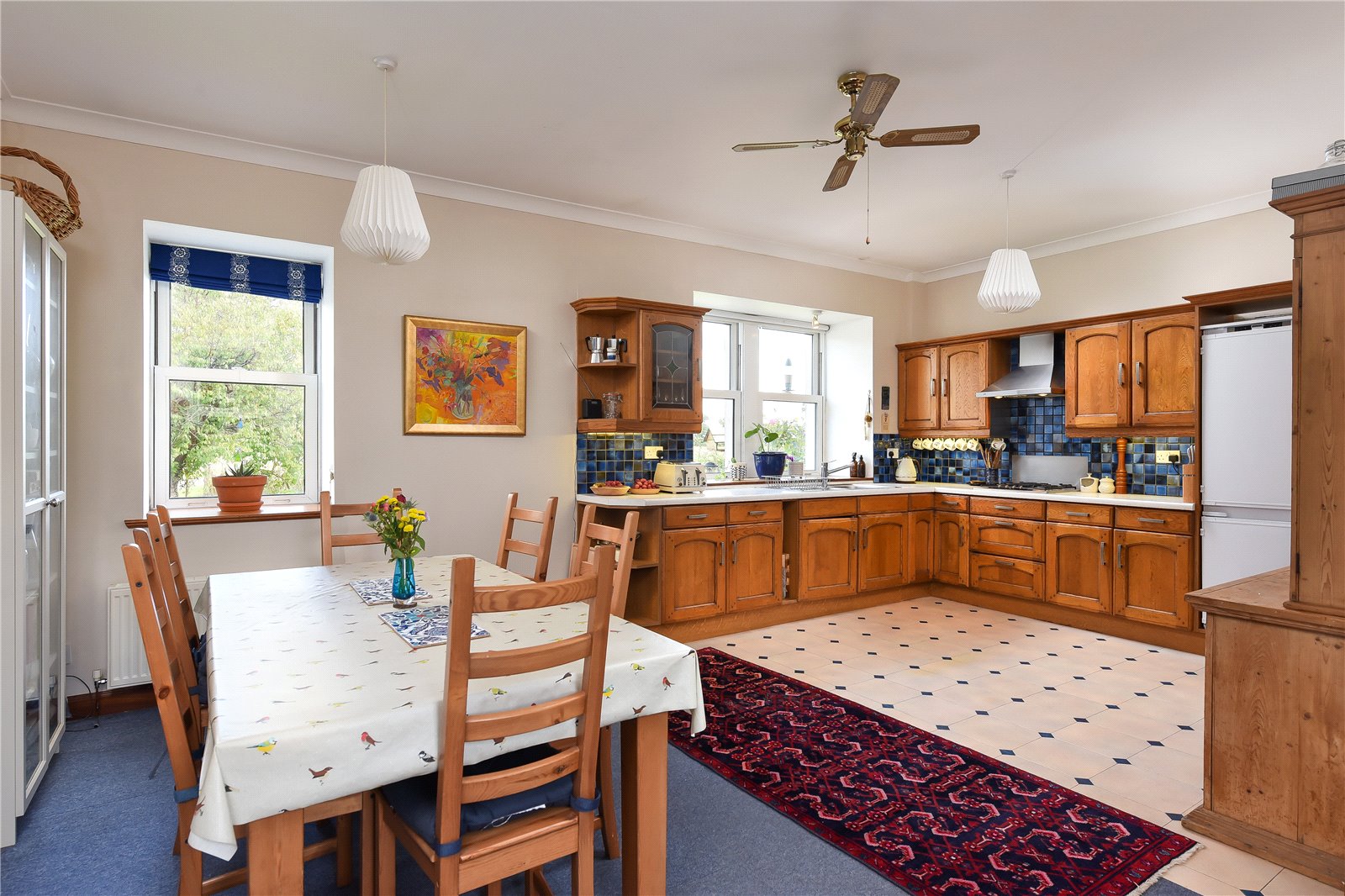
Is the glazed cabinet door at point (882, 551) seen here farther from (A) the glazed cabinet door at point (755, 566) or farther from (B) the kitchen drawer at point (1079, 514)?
(B) the kitchen drawer at point (1079, 514)

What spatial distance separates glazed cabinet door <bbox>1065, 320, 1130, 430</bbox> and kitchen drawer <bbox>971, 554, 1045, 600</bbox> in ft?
3.45

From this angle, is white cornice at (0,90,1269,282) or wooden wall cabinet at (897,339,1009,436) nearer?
white cornice at (0,90,1269,282)

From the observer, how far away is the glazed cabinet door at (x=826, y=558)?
4887 mm

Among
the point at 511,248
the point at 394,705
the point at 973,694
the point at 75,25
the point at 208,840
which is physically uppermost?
the point at 75,25

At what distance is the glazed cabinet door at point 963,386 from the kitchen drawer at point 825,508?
127 cm

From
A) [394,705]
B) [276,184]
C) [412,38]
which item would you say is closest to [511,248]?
[276,184]

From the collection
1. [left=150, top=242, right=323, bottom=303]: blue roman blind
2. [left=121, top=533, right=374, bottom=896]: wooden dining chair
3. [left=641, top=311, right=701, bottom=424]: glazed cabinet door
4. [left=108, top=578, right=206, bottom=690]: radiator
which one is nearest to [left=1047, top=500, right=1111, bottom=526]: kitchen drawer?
[left=641, top=311, right=701, bottom=424]: glazed cabinet door

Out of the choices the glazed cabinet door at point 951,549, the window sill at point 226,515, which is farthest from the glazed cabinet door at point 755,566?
the window sill at point 226,515

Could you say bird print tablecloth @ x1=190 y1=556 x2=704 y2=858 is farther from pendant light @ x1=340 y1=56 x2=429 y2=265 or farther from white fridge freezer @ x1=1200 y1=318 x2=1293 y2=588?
white fridge freezer @ x1=1200 y1=318 x2=1293 y2=588

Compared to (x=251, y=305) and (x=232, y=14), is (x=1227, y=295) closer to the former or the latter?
(x=232, y=14)

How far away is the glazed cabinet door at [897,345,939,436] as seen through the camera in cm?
590

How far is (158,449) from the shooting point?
145 inches

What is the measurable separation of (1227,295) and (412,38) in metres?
4.32

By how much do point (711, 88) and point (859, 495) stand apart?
10.1 ft
